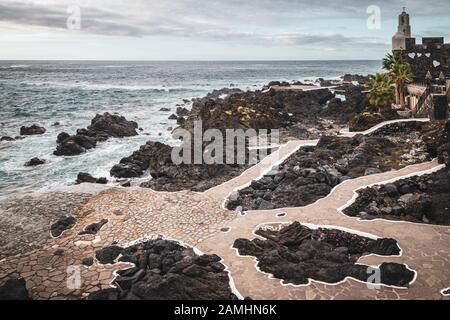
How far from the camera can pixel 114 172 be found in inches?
1133

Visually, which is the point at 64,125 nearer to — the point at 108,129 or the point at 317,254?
the point at 108,129

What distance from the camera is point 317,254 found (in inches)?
559

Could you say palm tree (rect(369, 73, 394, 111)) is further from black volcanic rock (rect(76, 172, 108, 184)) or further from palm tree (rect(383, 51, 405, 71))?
black volcanic rock (rect(76, 172, 108, 184))

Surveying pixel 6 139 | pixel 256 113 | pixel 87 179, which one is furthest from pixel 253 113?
pixel 6 139

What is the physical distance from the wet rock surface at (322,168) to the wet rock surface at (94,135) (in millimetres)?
21322

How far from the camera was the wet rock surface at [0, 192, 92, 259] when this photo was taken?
1692 cm

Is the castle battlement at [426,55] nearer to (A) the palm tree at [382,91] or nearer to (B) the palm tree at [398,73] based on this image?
(B) the palm tree at [398,73]

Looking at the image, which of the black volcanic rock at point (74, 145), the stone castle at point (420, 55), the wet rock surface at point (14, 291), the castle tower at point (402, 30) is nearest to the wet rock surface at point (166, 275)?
the wet rock surface at point (14, 291)

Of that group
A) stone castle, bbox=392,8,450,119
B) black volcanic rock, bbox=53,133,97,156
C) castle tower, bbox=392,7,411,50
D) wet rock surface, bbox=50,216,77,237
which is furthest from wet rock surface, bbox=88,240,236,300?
castle tower, bbox=392,7,411,50

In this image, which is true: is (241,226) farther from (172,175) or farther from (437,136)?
(437,136)
